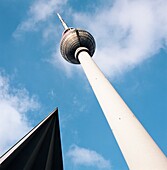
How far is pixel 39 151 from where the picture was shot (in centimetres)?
1453

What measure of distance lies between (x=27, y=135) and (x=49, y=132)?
293cm

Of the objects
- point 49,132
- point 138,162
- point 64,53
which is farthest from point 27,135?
point 64,53

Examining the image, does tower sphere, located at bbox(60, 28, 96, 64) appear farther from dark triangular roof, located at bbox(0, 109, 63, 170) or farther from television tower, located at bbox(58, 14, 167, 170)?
dark triangular roof, located at bbox(0, 109, 63, 170)

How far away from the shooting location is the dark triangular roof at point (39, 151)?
427 inches

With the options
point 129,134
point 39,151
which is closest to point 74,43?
point 129,134

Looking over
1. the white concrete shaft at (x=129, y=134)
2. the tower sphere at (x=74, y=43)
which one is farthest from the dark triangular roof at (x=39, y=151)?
the tower sphere at (x=74, y=43)

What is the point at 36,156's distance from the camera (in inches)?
551

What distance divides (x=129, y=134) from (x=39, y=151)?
964cm

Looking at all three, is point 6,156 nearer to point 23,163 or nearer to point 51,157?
point 23,163

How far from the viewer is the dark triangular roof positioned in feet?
35.6

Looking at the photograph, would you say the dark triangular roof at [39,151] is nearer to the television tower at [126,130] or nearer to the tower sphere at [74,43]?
the television tower at [126,130]

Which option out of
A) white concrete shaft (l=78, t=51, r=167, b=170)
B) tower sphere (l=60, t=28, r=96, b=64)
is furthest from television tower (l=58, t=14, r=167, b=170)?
tower sphere (l=60, t=28, r=96, b=64)

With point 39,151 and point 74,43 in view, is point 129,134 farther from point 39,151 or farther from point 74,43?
point 74,43

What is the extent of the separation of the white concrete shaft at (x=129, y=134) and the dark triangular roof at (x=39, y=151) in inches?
248
